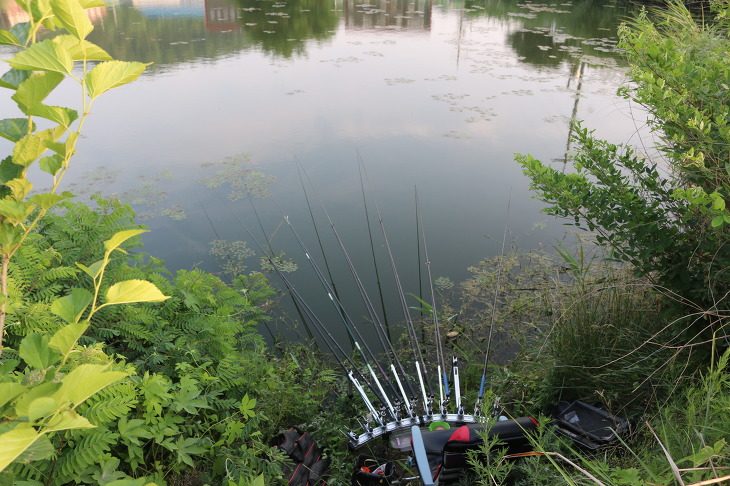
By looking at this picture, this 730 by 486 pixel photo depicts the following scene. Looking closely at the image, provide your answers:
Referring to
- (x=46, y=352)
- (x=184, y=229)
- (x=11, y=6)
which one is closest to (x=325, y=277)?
(x=184, y=229)

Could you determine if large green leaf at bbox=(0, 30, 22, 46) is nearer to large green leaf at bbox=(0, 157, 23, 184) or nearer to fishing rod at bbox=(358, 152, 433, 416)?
large green leaf at bbox=(0, 157, 23, 184)

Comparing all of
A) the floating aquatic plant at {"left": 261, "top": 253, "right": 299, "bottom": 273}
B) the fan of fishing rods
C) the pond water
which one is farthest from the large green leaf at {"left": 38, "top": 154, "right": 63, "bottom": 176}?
the floating aquatic plant at {"left": 261, "top": 253, "right": 299, "bottom": 273}

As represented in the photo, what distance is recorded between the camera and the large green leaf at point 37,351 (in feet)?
1.81

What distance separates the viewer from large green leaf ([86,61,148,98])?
22.0 inches

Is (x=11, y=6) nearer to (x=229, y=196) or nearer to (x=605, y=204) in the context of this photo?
(x=229, y=196)

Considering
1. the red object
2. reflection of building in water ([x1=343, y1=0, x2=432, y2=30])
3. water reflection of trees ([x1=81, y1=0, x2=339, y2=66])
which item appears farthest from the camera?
reflection of building in water ([x1=343, y1=0, x2=432, y2=30])

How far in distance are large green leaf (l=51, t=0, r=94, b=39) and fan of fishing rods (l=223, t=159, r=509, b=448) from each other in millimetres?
1565

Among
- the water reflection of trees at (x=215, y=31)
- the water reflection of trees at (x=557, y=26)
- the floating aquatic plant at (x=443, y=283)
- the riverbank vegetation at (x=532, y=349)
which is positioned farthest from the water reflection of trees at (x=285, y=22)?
the riverbank vegetation at (x=532, y=349)

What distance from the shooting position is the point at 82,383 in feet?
1.59

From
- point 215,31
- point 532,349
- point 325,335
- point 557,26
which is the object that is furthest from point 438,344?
point 557,26

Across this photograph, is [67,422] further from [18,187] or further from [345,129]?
[345,129]

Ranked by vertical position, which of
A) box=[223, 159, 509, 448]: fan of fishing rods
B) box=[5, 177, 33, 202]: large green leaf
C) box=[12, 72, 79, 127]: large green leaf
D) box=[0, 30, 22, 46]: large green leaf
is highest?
box=[0, 30, 22, 46]: large green leaf

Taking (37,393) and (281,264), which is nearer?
(37,393)

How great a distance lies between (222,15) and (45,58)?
37.5 feet
